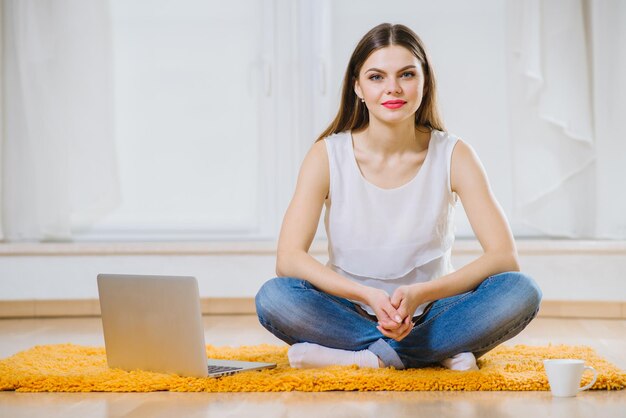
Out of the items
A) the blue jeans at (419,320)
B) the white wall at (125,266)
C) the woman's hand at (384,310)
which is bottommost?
the white wall at (125,266)

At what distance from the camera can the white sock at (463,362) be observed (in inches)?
88.4

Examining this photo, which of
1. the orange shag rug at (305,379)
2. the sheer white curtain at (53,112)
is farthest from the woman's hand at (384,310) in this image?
the sheer white curtain at (53,112)

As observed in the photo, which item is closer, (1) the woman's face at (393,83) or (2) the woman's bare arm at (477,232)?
(2) the woman's bare arm at (477,232)

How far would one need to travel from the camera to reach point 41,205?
4055 mm

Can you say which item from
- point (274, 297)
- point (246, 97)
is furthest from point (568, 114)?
point (274, 297)

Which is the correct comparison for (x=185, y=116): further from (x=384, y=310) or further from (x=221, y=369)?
(x=384, y=310)

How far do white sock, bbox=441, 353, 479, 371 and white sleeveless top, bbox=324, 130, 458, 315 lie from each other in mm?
168

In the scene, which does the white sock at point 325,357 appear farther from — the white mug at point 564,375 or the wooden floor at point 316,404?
the white mug at point 564,375

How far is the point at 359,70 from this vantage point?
2.43 metres

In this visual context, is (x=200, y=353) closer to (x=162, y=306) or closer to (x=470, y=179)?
(x=162, y=306)

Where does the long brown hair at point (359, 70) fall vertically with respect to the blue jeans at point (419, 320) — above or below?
above

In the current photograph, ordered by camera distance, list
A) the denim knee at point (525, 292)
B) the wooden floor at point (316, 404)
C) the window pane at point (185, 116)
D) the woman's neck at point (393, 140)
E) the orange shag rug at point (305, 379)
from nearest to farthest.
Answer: the wooden floor at point (316, 404)
the orange shag rug at point (305, 379)
the denim knee at point (525, 292)
the woman's neck at point (393, 140)
the window pane at point (185, 116)

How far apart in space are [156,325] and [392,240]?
616mm

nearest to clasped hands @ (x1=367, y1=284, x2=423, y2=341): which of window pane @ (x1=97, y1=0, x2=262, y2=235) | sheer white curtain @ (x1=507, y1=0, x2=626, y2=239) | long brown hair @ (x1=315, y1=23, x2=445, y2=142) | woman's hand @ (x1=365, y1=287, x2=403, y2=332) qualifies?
woman's hand @ (x1=365, y1=287, x2=403, y2=332)
